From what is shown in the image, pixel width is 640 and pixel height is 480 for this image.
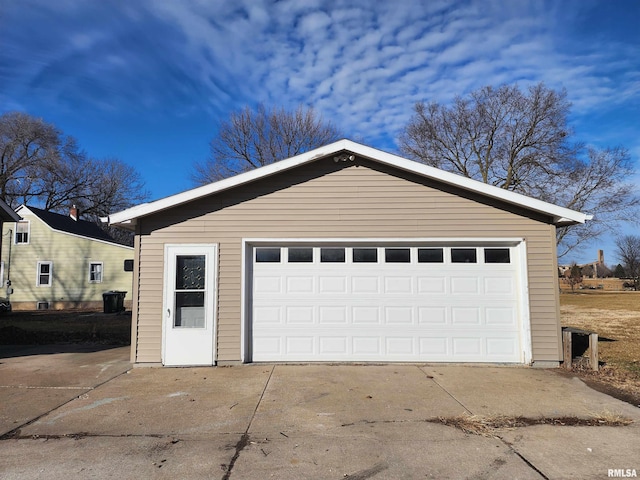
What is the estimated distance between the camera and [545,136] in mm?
24812

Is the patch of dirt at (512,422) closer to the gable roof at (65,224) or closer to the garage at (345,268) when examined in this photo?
the garage at (345,268)

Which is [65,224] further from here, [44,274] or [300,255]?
[300,255]

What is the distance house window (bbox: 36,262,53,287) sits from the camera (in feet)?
73.6

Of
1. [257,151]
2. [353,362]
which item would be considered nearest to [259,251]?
[353,362]

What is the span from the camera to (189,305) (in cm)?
781

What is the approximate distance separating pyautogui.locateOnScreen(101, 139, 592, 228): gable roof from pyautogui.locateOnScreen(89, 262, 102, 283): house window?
17.2 meters

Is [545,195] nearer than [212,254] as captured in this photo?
No

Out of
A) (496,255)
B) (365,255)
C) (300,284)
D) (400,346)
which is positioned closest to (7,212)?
(300,284)

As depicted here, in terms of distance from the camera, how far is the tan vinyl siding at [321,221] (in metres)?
7.74

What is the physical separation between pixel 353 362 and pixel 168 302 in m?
3.63

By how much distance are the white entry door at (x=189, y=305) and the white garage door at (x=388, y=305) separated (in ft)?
2.70

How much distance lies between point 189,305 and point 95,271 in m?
18.0

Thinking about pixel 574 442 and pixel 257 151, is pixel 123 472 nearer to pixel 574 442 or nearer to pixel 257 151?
pixel 574 442

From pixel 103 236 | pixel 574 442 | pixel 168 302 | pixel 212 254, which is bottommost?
pixel 574 442
